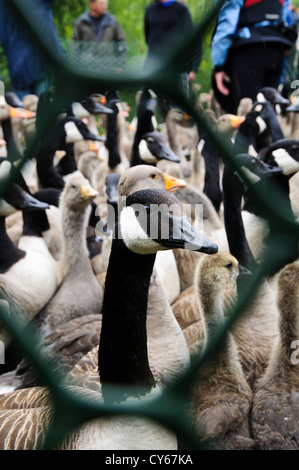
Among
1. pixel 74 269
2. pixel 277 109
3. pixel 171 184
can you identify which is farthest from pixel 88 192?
pixel 277 109

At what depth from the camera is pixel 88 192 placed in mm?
1489

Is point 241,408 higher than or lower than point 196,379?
lower

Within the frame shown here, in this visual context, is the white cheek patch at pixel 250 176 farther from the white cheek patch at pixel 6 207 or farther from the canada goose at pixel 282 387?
the white cheek patch at pixel 6 207

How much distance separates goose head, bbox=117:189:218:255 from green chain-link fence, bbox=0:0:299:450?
0.37ft

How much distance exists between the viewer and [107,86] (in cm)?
74

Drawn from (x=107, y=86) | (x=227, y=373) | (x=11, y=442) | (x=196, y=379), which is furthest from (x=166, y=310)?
(x=107, y=86)

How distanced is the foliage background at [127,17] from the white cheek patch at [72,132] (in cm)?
14

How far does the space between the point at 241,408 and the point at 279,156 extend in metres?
0.58

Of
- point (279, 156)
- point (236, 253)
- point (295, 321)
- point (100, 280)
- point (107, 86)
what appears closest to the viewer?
point (107, 86)

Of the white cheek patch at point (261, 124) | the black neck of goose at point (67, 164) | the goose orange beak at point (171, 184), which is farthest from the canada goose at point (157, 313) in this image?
the white cheek patch at point (261, 124)

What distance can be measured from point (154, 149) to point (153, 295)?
446mm

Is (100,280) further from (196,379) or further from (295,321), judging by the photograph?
(196,379)

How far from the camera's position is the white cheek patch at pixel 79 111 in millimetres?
865

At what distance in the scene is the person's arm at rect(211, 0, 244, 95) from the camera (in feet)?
2.64
